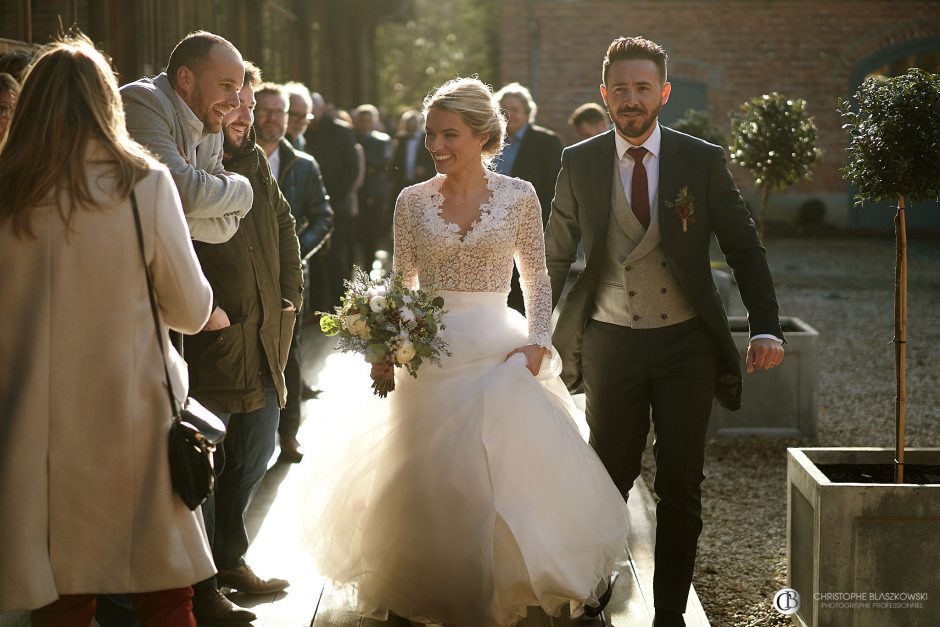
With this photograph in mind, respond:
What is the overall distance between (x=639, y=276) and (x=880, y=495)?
1104mm

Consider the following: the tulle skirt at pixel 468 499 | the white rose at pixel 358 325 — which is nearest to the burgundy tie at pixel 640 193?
the tulle skirt at pixel 468 499

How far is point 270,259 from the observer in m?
4.45

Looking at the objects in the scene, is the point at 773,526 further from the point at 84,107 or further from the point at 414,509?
the point at 84,107

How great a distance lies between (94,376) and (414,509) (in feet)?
4.97

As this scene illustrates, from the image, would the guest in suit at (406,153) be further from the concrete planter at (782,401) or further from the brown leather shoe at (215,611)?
the brown leather shoe at (215,611)

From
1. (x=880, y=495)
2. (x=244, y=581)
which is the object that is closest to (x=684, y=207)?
(x=880, y=495)

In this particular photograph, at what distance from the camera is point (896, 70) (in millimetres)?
22906

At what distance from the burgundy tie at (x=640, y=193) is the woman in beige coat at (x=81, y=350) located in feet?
6.22

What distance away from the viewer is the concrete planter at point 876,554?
3895 millimetres

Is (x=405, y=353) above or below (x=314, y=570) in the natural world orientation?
above

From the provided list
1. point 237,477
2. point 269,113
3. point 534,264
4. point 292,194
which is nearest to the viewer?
point 534,264

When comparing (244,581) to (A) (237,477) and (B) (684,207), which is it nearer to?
(A) (237,477)

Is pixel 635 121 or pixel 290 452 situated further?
pixel 290 452

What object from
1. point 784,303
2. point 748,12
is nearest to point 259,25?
point 784,303
